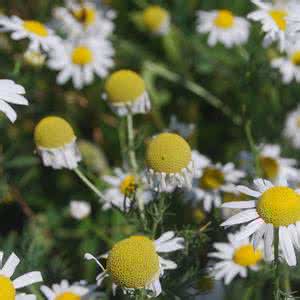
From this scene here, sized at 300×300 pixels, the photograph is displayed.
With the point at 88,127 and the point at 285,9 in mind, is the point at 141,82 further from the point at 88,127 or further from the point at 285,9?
the point at 88,127

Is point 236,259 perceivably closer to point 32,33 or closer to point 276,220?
point 276,220

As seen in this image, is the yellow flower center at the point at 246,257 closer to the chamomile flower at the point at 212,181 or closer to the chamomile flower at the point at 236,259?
the chamomile flower at the point at 236,259

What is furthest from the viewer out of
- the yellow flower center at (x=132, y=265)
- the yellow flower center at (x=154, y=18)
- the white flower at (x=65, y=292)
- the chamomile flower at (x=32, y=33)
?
the yellow flower center at (x=154, y=18)

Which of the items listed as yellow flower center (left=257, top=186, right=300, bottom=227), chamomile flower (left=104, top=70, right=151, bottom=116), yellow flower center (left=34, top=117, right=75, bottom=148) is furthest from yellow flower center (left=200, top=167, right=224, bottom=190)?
yellow flower center (left=257, top=186, right=300, bottom=227)

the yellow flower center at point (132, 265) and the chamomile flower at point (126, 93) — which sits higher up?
the chamomile flower at point (126, 93)

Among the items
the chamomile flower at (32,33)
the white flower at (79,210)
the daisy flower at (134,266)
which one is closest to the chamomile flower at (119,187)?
the white flower at (79,210)

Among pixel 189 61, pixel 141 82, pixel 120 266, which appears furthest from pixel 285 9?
pixel 120 266
